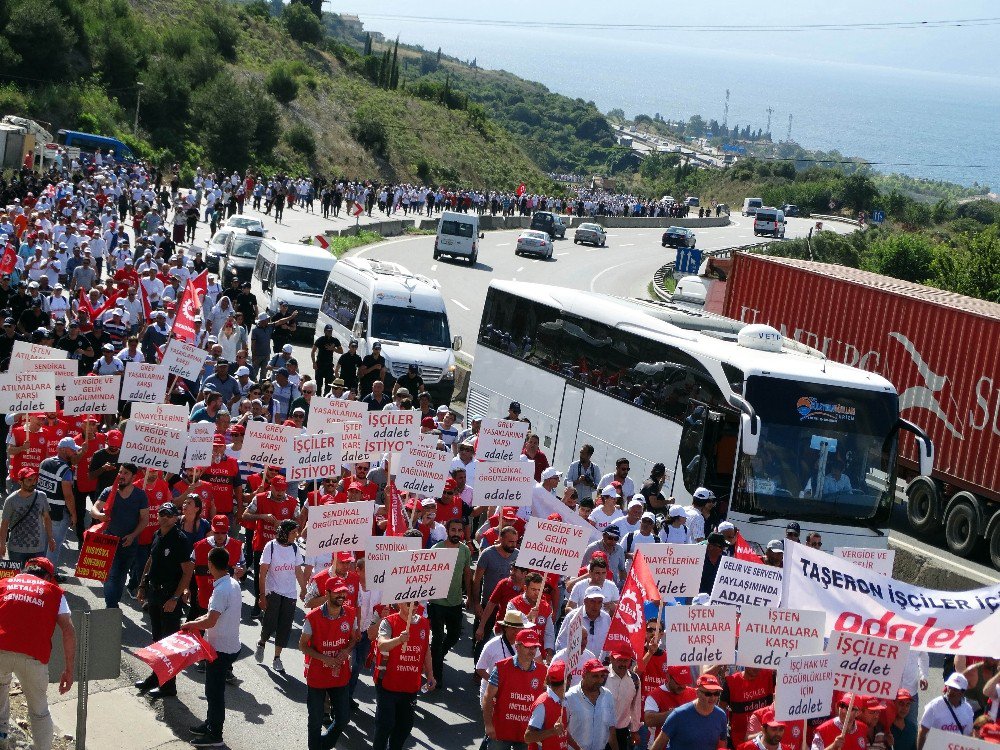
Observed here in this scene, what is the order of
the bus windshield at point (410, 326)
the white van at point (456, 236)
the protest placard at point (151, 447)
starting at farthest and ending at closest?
the white van at point (456, 236) < the bus windshield at point (410, 326) < the protest placard at point (151, 447)

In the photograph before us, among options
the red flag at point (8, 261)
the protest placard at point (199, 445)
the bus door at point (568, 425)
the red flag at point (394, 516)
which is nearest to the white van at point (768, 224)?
the red flag at point (8, 261)

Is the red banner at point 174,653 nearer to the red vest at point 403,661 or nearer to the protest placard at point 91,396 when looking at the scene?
the red vest at point 403,661

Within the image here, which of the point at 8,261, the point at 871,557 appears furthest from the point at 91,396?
the point at 8,261

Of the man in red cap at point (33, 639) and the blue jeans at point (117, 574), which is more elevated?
the man in red cap at point (33, 639)

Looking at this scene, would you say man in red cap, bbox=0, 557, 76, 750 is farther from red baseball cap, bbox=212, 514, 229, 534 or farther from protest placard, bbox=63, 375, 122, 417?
protest placard, bbox=63, 375, 122, 417

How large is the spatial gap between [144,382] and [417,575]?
24.5 feet

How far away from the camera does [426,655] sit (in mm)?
10273

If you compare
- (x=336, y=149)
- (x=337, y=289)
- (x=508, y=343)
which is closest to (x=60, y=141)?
(x=336, y=149)

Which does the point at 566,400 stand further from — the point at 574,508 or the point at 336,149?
the point at 336,149

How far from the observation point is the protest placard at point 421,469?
14.1 m

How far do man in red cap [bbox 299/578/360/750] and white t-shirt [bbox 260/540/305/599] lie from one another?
6.33ft

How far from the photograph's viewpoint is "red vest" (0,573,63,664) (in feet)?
30.5

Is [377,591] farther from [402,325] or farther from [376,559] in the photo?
[402,325]

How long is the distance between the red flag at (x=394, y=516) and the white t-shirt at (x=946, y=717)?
520 cm
